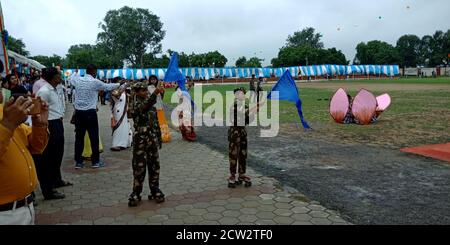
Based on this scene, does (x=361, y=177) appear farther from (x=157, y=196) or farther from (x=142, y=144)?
(x=142, y=144)

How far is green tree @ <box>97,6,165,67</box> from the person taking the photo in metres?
71.1

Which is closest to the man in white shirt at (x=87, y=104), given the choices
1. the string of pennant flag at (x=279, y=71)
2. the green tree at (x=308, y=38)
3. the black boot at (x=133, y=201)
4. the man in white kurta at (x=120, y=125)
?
the man in white kurta at (x=120, y=125)

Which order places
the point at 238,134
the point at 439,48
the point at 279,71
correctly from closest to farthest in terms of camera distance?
1. the point at 238,134
2. the point at 279,71
3. the point at 439,48

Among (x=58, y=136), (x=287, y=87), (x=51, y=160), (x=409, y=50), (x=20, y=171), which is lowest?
(x=51, y=160)

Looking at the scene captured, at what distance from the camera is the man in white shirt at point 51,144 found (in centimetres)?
502

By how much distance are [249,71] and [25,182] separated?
55.9 m

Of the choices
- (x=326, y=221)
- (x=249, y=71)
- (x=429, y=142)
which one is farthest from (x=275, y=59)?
(x=326, y=221)

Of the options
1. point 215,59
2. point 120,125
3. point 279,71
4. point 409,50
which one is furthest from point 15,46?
point 409,50

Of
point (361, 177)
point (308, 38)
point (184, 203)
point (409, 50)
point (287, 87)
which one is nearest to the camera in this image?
point (184, 203)

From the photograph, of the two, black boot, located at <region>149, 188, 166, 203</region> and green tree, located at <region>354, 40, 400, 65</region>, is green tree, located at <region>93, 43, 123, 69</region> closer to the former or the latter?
green tree, located at <region>354, 40, 400, 65</region>

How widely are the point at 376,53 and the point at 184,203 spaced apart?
82304 mm

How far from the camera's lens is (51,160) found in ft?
17.0

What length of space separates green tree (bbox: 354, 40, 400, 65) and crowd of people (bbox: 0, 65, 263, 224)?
254ft
